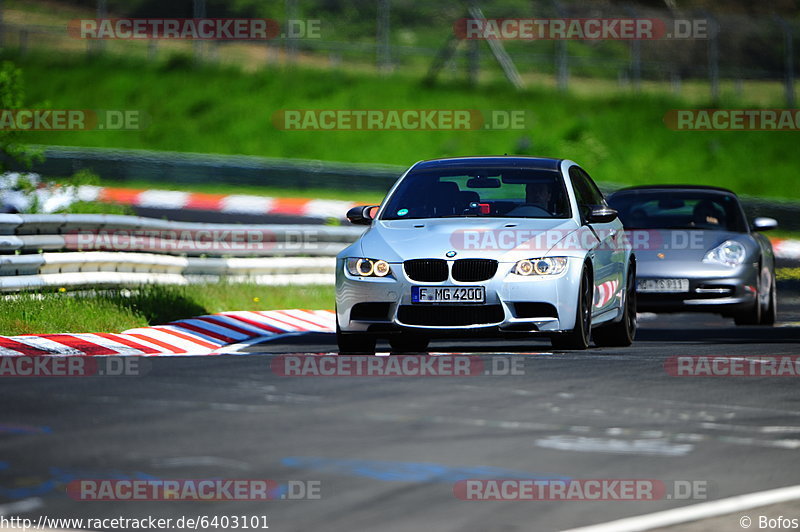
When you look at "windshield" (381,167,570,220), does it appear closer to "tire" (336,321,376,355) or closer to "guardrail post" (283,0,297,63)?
"tire" (336,321,376,355)

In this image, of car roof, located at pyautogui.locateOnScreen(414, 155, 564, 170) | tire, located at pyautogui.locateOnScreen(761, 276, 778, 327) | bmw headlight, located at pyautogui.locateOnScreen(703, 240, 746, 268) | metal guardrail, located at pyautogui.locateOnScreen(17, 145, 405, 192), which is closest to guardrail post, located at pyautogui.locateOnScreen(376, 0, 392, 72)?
metal guardrail, located at pyautogui.locateOnScreen(17, 145, 405, 192)

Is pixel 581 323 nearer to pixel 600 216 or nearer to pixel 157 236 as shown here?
pixel 600 216

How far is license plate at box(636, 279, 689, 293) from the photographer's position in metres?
15.7

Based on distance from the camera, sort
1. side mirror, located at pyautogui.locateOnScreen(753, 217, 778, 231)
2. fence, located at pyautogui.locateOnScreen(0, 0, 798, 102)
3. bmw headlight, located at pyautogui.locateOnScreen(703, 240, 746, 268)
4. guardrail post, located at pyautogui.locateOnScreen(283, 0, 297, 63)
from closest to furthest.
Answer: bmw headlight, located at pyautogui.locateOnScreen(703, 240, 746, 268) → side mirror, located at pyautogui.locateOnScreen(753, 217, 778, 231) → fence, located at pyautogui.locateOnScreen(0, 0, 798, 102) → guardrail post, located at pyautogui.locateOnScreen(283, 0, 297, 63)

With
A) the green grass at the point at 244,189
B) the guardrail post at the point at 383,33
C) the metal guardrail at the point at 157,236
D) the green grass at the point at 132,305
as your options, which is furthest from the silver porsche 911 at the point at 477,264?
the guardrail post at the point at 383,33

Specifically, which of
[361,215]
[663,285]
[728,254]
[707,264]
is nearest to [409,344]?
[361,215]

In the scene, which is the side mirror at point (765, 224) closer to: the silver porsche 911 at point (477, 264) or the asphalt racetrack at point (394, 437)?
the silver porsche 911 at point (477, 264)

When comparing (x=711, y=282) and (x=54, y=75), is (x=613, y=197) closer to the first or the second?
(x=711, y=282)

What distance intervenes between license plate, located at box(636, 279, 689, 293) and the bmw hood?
4406 mm

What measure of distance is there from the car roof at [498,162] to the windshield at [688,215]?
4.21 metres

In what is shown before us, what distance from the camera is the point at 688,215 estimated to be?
660 inches

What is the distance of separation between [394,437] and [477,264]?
12.4ft

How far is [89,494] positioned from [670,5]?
55169mm

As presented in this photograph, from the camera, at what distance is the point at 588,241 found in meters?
11.6
